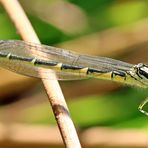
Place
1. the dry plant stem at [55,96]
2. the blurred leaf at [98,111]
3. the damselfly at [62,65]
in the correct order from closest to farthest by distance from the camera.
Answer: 1. the dry plant stem at [55,96]
2. the damselfly at [62,65]
3. the blurred leaf at [98,111]

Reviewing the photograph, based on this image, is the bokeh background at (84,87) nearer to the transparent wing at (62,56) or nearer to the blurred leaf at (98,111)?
the blurred leaf at (98,111)

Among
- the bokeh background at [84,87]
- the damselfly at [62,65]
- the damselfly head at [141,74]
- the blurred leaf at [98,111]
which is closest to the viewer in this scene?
the damselfly at [62,65]

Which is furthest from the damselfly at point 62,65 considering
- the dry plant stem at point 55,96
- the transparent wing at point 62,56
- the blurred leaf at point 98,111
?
the blurred leaf at point 98,111

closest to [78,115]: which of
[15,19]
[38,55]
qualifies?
[38,55]

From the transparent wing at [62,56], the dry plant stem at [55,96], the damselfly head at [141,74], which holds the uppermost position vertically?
the transparent wing at [62,56]

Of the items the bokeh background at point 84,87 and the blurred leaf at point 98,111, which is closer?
the bokeh background at point 84,87

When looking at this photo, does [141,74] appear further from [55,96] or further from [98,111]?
[55,96]

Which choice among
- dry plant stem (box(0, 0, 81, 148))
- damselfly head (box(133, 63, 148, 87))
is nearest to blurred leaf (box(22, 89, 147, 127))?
damselfly head (box(133, 63, 148, 87))
